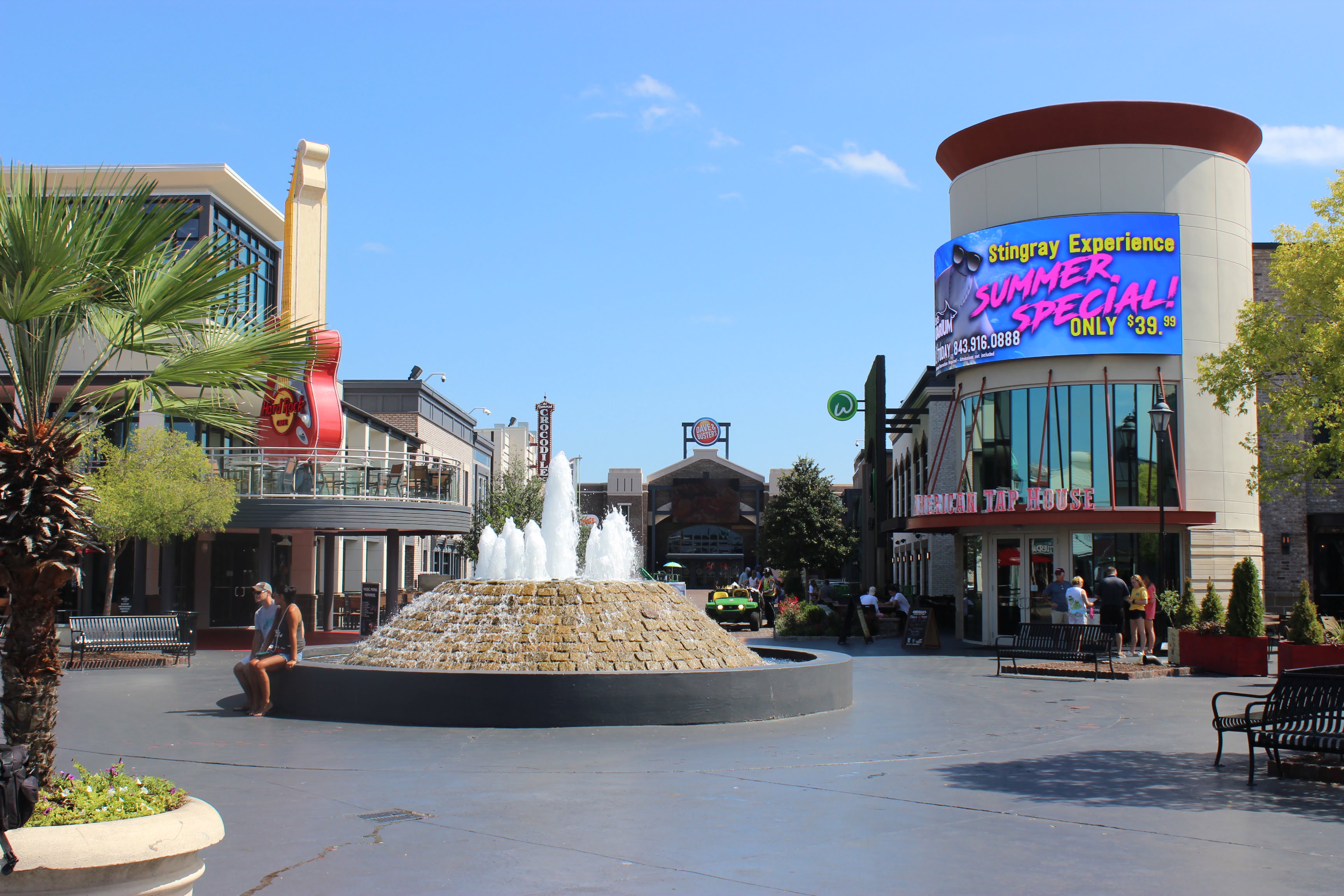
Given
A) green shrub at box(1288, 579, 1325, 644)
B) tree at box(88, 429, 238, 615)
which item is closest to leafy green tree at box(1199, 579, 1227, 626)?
green shrub at box(1288, 579, 1325, 644)

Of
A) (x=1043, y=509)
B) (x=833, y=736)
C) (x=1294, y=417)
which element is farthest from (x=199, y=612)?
(x=1294, y=417)

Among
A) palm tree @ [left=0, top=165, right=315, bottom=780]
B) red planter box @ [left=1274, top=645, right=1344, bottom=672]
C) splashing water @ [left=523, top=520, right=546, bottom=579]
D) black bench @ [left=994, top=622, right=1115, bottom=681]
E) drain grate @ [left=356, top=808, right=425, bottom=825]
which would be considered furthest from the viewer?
black bench @ [left=994, top=622, right=1115, bottom=681]

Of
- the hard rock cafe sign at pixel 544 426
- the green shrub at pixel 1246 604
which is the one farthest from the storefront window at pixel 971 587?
the hard rock cafe sign at pixel 544 426

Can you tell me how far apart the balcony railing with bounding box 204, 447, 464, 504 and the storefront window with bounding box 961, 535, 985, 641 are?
13889 mm

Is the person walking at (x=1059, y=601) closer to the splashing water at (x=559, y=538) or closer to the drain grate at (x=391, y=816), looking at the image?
the splashing water at (x=559, y=538)

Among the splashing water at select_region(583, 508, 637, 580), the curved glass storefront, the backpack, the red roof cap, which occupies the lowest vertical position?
the backpack

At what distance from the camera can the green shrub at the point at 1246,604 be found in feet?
61.1

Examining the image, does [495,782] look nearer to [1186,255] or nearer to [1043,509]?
[1043,509]

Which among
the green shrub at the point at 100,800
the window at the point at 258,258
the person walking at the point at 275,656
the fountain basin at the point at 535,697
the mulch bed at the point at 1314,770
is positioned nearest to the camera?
the green shrub at the point at 100,800

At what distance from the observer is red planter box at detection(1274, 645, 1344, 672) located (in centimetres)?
1727

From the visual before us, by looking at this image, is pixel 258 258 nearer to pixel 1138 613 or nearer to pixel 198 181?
pixel 198 181

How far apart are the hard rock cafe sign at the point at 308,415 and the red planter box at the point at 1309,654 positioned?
20257 mm

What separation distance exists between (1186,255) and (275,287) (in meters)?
28.4

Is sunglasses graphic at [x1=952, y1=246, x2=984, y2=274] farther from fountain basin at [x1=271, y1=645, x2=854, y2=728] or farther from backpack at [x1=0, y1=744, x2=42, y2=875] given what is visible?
backpack at [x1=0, y1=744, x2=42, y2=875]
